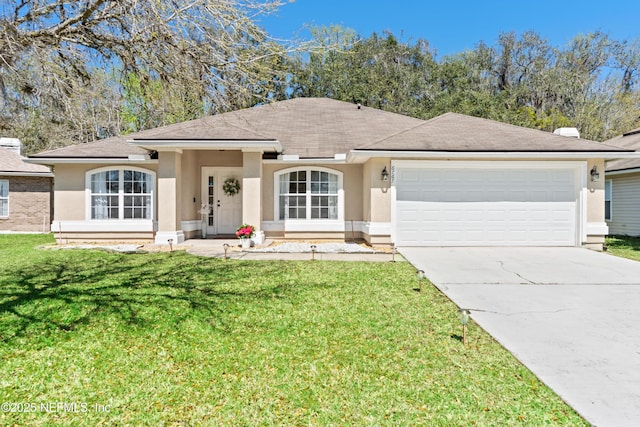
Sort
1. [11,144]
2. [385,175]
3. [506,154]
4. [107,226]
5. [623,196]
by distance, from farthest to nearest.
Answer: [11,144]
[623,196]
[107,226]
[385,175]
[506,154]

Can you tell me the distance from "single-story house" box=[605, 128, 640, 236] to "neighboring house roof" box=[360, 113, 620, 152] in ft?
16.4

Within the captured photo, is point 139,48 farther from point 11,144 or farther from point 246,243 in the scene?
point 11,144

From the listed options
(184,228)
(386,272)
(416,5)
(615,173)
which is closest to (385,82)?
(416,5)

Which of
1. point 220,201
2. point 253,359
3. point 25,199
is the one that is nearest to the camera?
point 253,359

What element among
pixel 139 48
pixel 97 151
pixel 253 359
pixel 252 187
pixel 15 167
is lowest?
pixel 253 359

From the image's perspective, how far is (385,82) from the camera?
3019cm

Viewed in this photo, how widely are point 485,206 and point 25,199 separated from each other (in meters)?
18.5

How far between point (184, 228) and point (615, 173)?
1661cm

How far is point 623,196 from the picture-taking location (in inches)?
585

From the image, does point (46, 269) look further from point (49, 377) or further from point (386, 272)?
point (386, 272)

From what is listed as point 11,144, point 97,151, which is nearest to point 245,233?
point 97,151

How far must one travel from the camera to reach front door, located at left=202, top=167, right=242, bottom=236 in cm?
1262

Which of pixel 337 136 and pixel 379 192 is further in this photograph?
pixel 337 136

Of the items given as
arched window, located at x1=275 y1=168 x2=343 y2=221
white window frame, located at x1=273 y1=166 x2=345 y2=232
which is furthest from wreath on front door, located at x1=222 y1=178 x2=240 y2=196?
arched window, located at x1=275 y1=168 x2=343 y2=221
